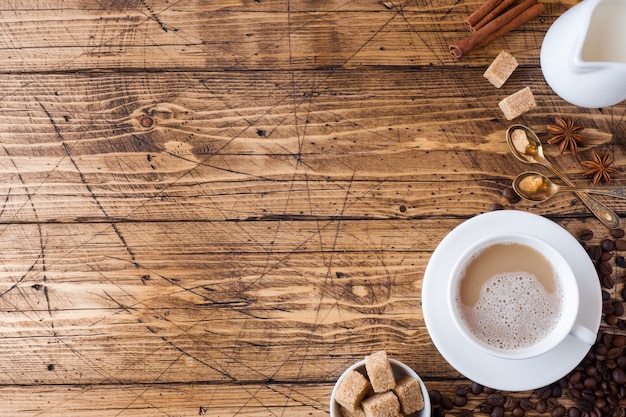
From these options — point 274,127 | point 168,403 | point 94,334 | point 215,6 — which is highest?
point 215,6

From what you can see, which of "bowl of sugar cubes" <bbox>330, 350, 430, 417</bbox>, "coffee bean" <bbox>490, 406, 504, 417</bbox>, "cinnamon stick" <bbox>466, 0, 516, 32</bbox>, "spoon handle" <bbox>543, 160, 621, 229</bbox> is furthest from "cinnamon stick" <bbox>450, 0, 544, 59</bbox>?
"coffee bean" <bbox>490, 406, 504, 417</bbox>

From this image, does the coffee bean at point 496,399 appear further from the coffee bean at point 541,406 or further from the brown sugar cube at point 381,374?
the brown sugar cube at point 381,374

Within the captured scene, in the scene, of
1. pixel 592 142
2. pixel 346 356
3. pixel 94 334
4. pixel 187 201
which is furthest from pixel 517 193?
pixel 94 334

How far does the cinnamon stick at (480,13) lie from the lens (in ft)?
5.04

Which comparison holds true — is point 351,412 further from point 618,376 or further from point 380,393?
point 618,376

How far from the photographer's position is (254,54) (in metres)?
1.57

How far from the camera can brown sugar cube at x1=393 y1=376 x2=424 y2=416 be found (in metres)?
1.39

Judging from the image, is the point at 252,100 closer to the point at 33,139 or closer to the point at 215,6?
the point at 215,6

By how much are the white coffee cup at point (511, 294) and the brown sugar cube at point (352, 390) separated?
0.83ft

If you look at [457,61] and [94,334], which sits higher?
[457,61]

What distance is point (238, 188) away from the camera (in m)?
1.56

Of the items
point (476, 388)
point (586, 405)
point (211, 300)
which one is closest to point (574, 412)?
point (586, 405)

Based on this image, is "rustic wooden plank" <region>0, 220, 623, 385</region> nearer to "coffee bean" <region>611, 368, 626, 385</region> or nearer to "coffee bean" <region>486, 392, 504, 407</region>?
"coffee bean" <region>486, 392, 504, 407</region>

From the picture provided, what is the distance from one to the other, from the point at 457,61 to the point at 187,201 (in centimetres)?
Answer: 77
